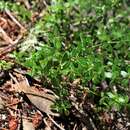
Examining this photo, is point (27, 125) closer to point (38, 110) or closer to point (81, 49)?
point (38, 110)

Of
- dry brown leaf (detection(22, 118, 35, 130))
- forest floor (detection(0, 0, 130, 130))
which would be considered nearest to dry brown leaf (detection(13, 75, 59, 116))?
forest floor (detection(0, 0, 130, 130))

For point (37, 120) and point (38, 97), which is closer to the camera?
point (37, 120)

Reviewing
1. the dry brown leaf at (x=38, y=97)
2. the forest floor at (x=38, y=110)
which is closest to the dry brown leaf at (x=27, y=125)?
the forest floor at (x=38, y=110)

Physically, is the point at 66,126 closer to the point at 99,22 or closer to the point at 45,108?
the point at 45,108

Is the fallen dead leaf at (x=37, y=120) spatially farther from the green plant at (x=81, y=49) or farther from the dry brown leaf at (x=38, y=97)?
the green plant at (x=81, y=49)

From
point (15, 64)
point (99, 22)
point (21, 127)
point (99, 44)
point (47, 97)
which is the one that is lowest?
point (21, 127)

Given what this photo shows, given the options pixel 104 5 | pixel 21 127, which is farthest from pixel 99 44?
pixel 21 127

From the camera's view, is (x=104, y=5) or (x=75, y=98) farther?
(x=104, y=5)

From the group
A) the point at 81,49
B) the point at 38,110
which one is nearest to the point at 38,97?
the point at 38,110
